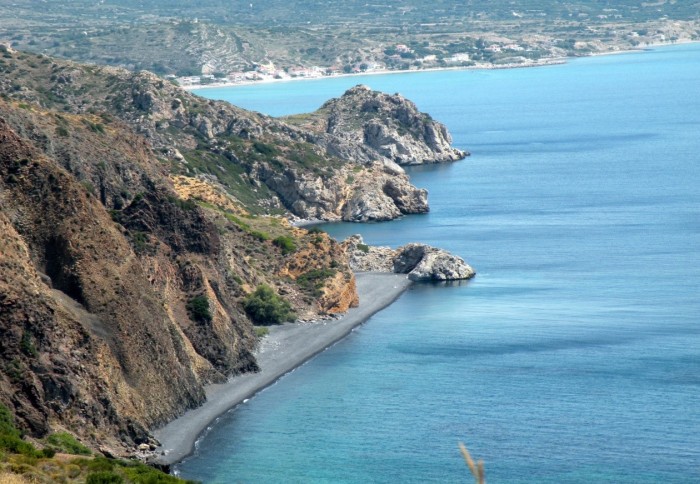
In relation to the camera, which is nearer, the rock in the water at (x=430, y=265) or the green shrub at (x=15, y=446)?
the green shrub at (x=15, y=446)

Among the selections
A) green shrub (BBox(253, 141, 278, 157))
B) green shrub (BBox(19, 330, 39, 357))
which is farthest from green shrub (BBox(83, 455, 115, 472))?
green shrub (BBox(253, 141, 278, 157))

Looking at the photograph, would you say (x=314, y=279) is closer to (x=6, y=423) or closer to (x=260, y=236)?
(x=260, y=236)

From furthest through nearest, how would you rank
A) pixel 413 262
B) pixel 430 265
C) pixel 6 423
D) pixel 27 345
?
1. pixel 413 262
2. pixel 430 265
3. pixel 27 345
4. pixel 6 423

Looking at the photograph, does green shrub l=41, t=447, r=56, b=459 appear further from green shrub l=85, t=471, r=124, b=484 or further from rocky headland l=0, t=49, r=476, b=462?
rocky headland l=0, t=49, r=476, b=462

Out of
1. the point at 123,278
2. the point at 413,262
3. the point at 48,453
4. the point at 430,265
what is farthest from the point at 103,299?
the point at 413,262

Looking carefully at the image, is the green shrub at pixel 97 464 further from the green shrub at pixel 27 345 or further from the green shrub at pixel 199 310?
the green shrub at pixel 199 310

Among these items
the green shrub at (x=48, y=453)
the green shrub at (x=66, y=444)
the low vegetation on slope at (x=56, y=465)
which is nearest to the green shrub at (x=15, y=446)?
the low vegetation on slope at (x=56, y=465)

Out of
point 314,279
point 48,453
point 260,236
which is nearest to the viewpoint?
point 48,453
